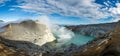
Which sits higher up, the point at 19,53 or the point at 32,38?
the point at 19,53

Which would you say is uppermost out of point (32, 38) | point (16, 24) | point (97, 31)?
point (16, 24)

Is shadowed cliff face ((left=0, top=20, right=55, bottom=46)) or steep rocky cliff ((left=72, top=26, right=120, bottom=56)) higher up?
steep rocky cliff ((left=72, top=26, right=120, bottom=56))

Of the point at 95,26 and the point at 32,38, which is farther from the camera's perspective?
the point at 95,26

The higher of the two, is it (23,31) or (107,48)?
(107,48)

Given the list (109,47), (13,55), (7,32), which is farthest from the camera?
(7,32)

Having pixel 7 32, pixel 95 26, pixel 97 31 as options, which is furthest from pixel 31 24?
pixel 95 26

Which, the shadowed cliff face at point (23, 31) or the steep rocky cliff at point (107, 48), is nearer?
the steep rocky cliff at point (107, 48)

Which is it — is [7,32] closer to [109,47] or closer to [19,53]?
[19,53]

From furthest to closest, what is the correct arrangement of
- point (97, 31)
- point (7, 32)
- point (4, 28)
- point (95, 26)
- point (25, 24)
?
1. point (95, 26)
2. point (97, 31)
3. point (25, 24)
4. point (4, 28)
5. point (7, 32)

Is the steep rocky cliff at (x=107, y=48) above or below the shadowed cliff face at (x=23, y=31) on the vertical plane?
above

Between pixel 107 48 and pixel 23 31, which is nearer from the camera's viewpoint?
pixel 107 48

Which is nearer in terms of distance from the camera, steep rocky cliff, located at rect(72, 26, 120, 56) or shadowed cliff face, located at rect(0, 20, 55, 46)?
steep rocky cliff, located at rect(72, 26, 120, 56)
